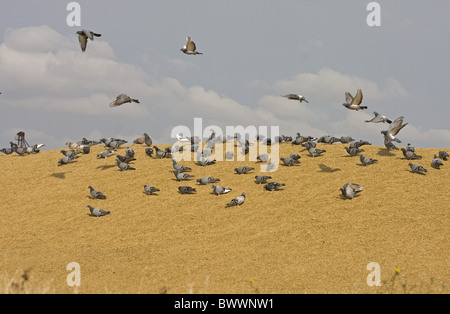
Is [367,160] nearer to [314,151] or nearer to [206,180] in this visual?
[314,151]

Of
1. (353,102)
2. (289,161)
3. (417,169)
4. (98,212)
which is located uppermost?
(353,102)

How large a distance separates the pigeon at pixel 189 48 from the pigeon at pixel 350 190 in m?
8.56

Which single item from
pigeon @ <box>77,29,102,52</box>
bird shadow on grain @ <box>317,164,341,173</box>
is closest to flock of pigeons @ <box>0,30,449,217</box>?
pigeon @ <box>77,29,102,52</box>

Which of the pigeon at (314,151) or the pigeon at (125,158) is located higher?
the pigeon at (314,151)

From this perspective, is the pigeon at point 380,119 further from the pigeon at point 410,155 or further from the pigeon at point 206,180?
the pigeon at point 206,180

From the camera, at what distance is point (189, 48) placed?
18.5 metres

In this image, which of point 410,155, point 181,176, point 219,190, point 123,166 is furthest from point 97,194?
point 410,155

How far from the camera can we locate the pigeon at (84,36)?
54.2ft

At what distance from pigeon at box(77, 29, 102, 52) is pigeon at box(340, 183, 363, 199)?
36.6 feet

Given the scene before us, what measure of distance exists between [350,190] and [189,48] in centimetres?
909

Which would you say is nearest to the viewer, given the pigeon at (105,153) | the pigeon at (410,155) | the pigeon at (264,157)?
the pigeon at (410,155)

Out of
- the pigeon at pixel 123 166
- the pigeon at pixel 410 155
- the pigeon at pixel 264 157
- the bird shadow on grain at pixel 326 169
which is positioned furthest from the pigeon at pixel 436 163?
the pigeon at pixel 123 166

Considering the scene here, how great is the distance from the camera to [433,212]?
14516mm
